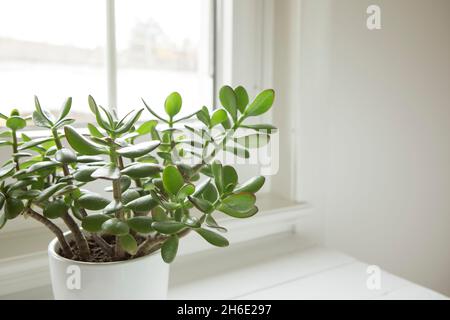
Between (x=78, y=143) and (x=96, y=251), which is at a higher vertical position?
(x=78, y=143)

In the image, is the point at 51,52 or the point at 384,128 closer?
the point at 51,52

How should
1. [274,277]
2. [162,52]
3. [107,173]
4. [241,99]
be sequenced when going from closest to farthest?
[107,173], [241,99], [274,277], [162,52]

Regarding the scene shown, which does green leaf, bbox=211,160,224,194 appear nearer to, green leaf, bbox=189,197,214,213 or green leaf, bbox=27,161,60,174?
green leaf, bbox=189,197,214,213

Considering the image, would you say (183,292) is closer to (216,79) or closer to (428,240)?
(216,79)

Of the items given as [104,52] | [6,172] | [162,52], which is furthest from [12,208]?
[162,52]

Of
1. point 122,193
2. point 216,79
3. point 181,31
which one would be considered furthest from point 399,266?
point 122,193

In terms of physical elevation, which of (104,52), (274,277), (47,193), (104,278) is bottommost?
(274,277)

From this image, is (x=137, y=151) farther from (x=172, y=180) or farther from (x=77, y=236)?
(x=77, y=236)

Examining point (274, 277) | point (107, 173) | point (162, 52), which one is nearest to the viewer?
point (107, 173)

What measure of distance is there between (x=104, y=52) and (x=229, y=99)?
0.44 m

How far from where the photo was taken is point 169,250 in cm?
45

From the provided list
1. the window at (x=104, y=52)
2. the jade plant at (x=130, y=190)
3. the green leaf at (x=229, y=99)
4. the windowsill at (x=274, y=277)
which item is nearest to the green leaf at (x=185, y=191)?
the jade plant at (x=130, y=190)

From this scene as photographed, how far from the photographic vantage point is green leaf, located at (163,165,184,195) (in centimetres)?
44

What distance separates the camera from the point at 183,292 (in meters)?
0.73
